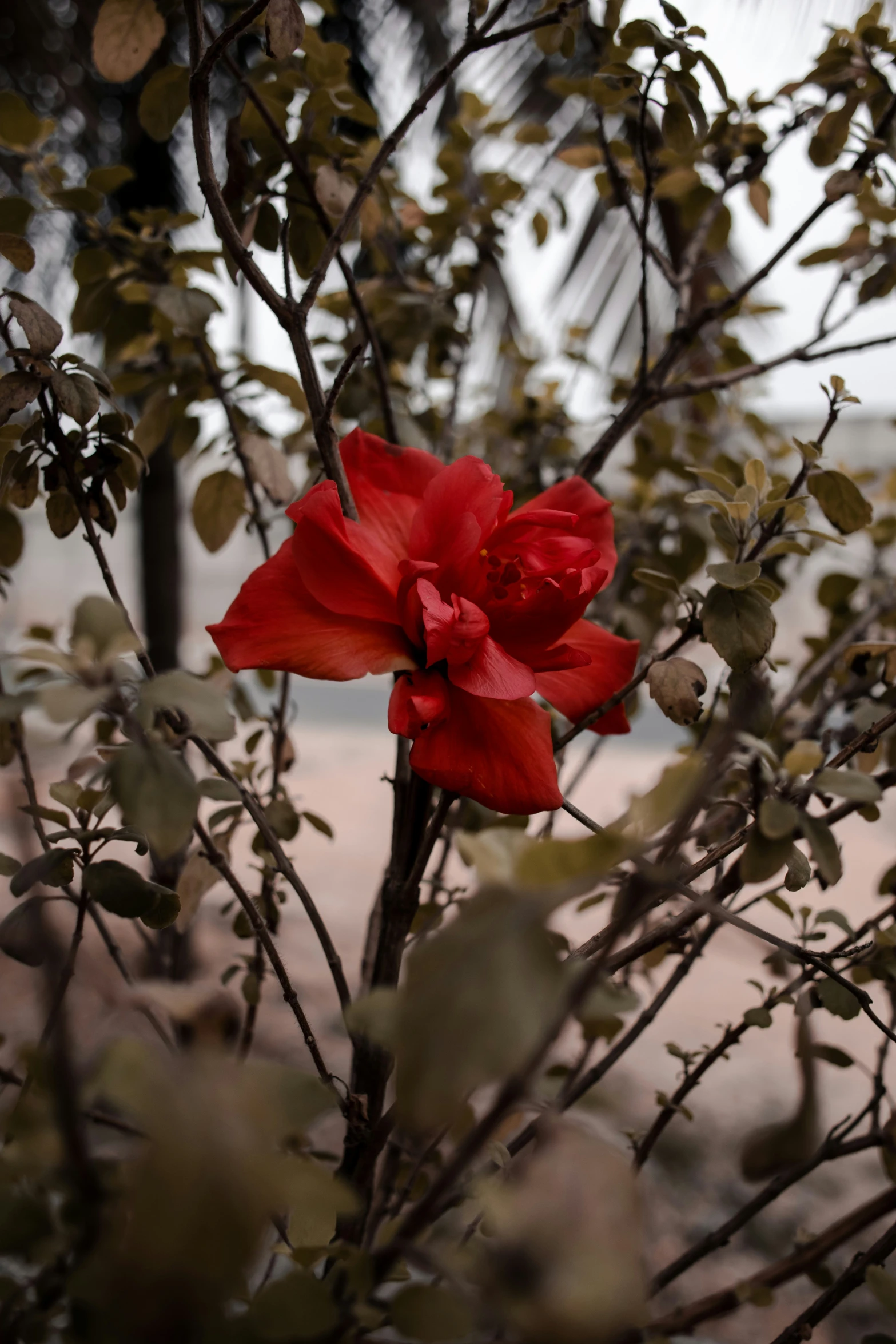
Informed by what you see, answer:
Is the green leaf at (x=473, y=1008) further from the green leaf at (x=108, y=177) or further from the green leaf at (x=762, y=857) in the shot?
the green leaf at (x=108, y=177)

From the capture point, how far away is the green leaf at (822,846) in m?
0.20

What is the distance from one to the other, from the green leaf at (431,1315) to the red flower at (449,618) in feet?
0.38

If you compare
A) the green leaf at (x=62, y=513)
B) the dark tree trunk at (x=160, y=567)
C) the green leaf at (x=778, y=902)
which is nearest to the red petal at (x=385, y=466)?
the green leaf at (x=62, y=513)

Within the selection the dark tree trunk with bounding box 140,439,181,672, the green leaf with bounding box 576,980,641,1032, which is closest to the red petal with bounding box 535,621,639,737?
the green leaf with bounding box 576,980,641,1032

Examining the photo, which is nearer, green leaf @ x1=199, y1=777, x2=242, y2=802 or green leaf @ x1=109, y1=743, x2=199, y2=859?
green leaf @ x1=109, y1=743, x2=199, y2=859

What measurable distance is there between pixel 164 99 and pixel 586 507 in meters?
0.25

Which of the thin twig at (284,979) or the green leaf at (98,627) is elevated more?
the green leaf at (98,627)

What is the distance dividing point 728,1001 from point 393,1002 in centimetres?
117

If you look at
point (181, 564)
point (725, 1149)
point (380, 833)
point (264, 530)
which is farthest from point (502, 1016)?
point (380, 833)

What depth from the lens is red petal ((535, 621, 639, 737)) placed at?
11.2 inches

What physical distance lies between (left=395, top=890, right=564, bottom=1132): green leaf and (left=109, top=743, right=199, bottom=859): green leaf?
0.20 feet

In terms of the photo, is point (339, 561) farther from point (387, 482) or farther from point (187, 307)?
point (187, 307)

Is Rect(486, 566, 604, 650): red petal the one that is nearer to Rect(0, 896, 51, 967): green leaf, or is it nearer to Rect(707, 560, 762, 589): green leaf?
Rect(707, 560, 762, 589): green leaf

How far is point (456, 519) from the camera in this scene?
26 cm
